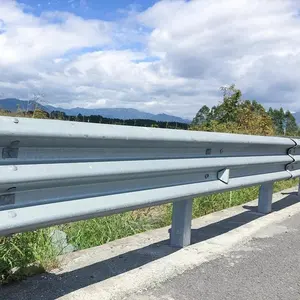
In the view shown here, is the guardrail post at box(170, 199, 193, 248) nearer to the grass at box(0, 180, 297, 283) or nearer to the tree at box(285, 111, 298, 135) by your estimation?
the grass at box(0, 180, 297, 283)

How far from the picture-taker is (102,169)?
2.40m

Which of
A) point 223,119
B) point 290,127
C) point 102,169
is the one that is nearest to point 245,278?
point 102,169

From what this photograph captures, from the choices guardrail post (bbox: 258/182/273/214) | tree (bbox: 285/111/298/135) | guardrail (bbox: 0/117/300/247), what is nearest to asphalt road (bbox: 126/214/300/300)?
guardrail (bbox: 0/117/300/247)

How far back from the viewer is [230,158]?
3.61 metres

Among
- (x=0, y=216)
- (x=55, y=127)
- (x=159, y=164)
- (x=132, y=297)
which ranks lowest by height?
(x=132, y=297)

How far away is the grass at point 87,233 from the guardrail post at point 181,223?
724 millimetres

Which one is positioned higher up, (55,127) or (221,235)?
(55,127)

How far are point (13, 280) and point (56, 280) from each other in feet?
0.82

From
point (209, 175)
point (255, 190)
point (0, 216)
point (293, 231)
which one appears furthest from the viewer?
point (255, 190)

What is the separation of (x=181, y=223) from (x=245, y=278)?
706 millimetres

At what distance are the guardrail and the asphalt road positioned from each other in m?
0.50

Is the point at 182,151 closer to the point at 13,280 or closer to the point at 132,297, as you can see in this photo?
the point at 132,297

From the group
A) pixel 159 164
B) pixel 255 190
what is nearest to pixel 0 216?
pixel 159 164

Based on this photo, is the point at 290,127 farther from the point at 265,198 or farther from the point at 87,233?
the point at 87,233
